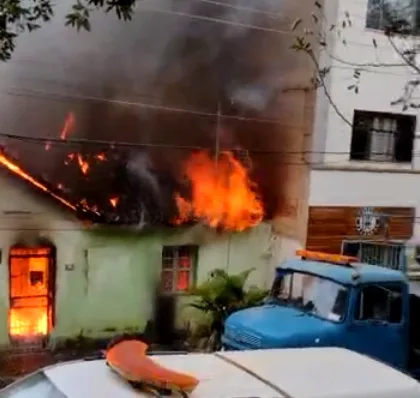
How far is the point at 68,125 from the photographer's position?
1411 cm

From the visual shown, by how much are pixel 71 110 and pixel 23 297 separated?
349 cm

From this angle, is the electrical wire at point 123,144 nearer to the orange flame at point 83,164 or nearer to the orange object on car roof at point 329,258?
the orange flame at point 83,164

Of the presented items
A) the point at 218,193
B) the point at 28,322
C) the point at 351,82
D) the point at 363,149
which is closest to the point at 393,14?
the point at 351,82

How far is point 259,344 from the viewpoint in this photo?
8.48 meters

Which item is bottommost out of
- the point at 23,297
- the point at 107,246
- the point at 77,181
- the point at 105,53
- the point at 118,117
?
the point at 23,297

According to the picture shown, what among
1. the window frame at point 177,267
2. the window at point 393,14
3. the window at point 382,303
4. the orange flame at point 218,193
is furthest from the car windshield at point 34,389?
the window at point 393,14

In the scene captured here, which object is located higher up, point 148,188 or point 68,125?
point 68,125

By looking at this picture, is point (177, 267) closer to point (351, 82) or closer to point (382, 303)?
point (351, 82)

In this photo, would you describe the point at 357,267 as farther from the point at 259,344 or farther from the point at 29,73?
the point at 29,73

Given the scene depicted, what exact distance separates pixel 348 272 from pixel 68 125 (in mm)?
6948

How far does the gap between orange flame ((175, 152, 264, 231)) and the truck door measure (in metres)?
6.42

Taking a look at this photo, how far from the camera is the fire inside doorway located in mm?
13781

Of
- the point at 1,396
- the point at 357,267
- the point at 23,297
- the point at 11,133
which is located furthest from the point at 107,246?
the point at 1,396

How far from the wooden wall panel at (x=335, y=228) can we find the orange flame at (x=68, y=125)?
187 inches
